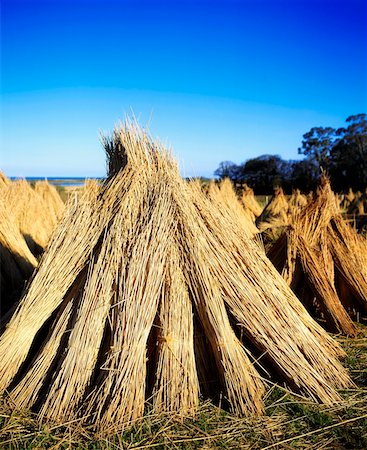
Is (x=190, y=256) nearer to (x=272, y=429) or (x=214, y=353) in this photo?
(x=214, y=353)

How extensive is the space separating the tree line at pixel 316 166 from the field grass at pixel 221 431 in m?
30.9

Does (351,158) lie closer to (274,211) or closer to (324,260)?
(274,211)

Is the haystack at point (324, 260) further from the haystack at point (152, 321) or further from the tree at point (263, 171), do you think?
the tree at point (263, 171)

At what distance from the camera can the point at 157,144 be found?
376 cm

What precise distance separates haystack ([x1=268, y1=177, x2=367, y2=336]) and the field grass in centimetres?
188

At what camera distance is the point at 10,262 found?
18.0ft

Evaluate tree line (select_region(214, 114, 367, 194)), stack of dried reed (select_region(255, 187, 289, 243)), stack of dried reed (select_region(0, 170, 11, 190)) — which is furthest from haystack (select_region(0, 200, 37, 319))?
tree line (select_region(214, 114, 367, 194))

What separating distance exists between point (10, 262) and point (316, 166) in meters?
39.4

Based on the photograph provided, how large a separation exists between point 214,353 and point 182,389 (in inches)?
14.6

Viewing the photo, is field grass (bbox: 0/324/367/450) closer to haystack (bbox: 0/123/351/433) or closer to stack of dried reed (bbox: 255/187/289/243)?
haystack (bbox: 0/123/351/433)

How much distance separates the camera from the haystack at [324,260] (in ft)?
15.7

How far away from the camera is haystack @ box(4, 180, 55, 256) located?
7168mm

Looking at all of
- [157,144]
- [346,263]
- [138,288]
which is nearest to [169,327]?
[138,288]

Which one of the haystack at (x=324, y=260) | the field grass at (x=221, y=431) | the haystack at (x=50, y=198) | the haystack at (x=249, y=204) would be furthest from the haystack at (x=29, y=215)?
the haystack at (x=249, y=204)
